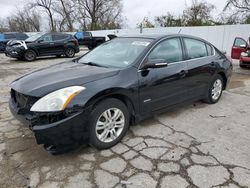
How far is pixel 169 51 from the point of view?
3.72 meters

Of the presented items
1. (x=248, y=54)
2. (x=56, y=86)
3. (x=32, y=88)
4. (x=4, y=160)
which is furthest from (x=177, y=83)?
(x=248, y=54)

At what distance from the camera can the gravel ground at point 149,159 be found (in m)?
2.35

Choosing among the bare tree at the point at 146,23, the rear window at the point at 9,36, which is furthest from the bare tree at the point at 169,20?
the rear window at the point at 9,36

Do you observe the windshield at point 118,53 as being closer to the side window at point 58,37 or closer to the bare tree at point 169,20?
the side window at point 58,37

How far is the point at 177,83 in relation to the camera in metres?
3.74

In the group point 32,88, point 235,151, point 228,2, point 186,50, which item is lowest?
point 235,151

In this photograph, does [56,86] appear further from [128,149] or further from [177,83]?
[177,83]

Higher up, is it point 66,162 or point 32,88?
point 32,88

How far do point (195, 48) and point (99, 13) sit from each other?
3878 cm

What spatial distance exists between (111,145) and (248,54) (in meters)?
8.06

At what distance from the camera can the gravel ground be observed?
2.35 meters

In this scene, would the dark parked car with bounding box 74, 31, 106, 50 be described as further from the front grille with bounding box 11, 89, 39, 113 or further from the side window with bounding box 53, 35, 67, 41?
the front grille with bounding box 11, 89, 39, 113

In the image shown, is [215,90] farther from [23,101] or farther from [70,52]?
[70,52]

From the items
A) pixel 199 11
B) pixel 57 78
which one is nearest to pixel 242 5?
pixel 199 11
